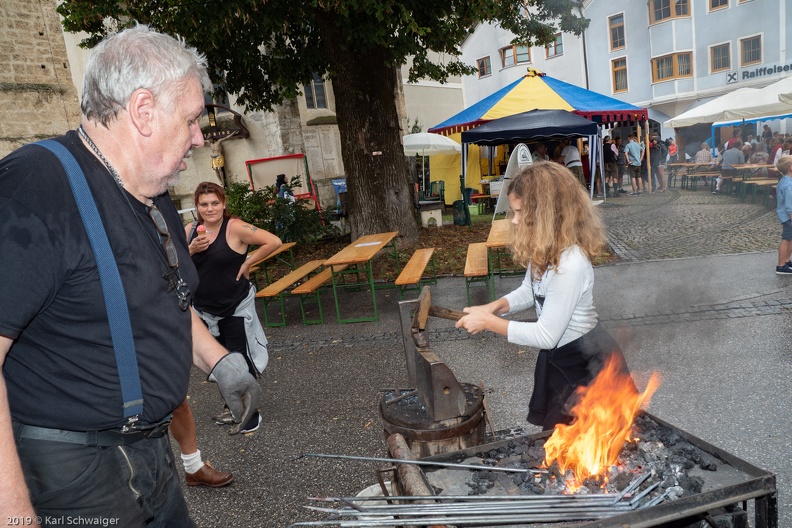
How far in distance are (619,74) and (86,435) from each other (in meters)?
38.0

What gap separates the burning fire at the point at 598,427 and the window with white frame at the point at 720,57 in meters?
33.1

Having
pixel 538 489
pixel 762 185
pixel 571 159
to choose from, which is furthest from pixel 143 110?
pixel 762 185

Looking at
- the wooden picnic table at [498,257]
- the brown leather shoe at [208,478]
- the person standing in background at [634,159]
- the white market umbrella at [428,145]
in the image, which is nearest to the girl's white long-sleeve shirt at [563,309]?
the brown leather shoe at [208,478]

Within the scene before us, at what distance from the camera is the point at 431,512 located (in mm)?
1896

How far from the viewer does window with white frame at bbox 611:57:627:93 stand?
3362 cm

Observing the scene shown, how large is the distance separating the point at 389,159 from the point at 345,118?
1.12 m

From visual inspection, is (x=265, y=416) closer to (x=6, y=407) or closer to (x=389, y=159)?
(x=6, y=407)

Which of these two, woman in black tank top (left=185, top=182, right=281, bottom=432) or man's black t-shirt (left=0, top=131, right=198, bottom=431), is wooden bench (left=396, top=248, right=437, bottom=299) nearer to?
woman in black tank top (left=185, top=182, right=281, bottom=432)

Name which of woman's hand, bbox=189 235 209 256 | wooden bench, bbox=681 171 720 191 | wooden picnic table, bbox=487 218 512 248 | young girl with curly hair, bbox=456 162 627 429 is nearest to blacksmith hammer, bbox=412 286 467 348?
young girl with curly hair, bbox=456 162 627 429

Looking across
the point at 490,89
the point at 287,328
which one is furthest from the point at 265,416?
the point at 490,89

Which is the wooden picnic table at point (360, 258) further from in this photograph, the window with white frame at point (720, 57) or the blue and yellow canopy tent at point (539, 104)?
the window with white frame at point (720, 57)

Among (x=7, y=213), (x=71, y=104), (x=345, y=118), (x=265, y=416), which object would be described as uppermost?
(x=71, y=104)

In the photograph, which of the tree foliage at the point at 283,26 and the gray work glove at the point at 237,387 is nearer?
the gray work glove at the point at 237,387

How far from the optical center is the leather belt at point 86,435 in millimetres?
1454
